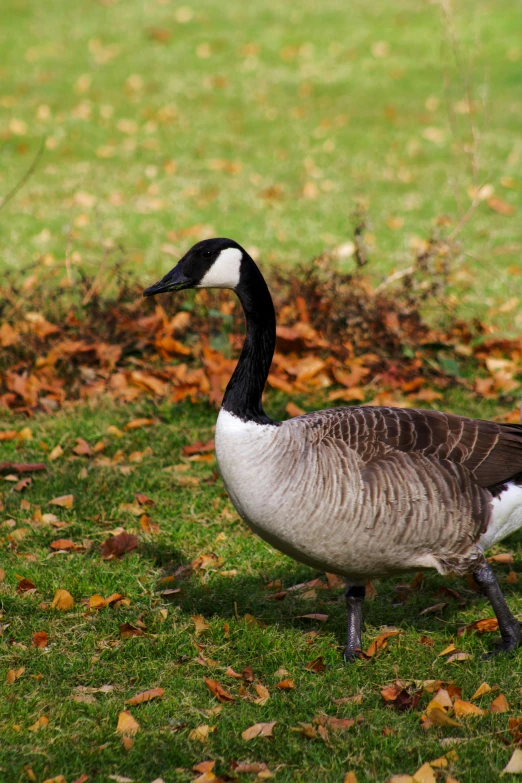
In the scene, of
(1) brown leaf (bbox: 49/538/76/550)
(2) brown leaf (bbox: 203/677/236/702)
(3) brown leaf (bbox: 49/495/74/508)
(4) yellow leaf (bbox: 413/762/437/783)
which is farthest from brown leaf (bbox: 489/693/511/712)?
(3) brown leaf (bbox: 49/495/74/508)

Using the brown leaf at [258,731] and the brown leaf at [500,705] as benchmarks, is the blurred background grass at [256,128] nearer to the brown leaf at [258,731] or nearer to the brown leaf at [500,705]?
the brown leaf at [500,705]

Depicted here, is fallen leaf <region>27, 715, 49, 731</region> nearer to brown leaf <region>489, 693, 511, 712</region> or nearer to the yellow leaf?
the yellow leaf

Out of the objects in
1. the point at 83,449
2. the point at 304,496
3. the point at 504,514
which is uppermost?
the point at 304,496

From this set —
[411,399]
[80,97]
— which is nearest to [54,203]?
[80,97]

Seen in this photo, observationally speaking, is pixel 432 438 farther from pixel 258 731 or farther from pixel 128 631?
pixel 128 631

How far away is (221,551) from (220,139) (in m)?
10.5

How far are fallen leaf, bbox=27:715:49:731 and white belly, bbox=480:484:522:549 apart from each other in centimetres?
200

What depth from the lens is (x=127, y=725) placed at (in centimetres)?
363

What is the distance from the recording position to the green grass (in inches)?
137

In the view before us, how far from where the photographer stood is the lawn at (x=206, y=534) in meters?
3.58

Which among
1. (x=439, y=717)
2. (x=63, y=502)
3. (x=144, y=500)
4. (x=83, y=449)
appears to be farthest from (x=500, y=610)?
(x=83, y=449)

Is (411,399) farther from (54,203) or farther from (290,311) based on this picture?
(54,203)

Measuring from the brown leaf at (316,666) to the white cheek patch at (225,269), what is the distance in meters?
1.75

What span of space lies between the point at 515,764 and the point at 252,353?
6.47ft
